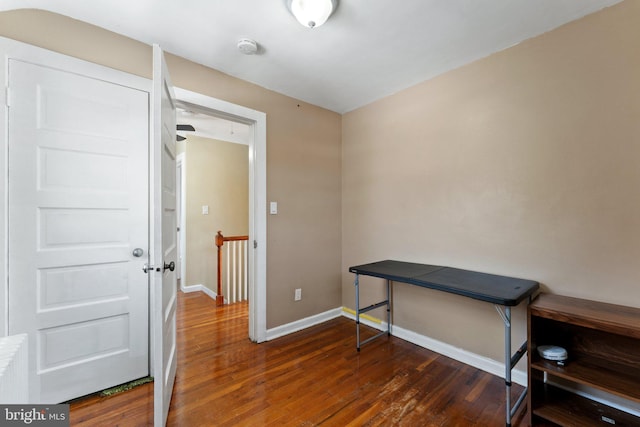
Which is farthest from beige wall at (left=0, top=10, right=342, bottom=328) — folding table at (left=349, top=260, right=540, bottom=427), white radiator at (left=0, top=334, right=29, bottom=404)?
white radiator at (left=0, top=334, right=29, bottom=404)

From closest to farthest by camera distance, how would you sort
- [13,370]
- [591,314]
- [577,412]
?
[13,370]
[591,314]
[577,412]

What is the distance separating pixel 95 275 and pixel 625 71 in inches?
136

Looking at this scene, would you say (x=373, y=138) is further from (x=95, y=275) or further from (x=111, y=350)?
(x=111, y=350)

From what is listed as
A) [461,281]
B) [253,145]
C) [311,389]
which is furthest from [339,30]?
[311,389]

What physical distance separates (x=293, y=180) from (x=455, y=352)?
2.14 metres

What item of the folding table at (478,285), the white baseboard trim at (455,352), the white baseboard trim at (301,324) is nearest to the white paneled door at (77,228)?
the white baseboard trim at (301,324)

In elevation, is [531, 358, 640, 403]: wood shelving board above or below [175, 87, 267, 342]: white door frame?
below

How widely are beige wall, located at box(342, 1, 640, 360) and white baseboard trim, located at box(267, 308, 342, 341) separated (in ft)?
1.83

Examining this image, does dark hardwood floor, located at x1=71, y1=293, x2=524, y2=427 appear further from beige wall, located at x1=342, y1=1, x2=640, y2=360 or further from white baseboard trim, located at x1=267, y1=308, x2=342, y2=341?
beige wall, located at x1=342, y1=1, x2=640, y2=360

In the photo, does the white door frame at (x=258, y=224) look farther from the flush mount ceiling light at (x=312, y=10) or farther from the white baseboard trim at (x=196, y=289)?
the white baseboard trim at (x=196, y=289)

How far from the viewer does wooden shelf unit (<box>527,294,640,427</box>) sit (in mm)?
1368

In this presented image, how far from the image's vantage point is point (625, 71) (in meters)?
1.56

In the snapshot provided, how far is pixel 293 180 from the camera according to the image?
285cm

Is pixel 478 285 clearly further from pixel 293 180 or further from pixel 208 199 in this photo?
pixel 208 199
